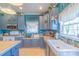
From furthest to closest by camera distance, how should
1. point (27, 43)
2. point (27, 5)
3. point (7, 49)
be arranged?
point (27, 43)
point (27, 5)
point (7, 49)

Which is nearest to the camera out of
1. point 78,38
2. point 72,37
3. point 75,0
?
point 75,0

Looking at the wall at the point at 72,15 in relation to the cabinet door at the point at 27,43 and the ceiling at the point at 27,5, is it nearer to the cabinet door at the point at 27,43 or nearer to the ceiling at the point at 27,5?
the ceiling at the point at 27,5

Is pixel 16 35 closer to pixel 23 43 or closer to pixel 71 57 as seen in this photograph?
pixel 23 43

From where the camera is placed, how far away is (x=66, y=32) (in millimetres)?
2885

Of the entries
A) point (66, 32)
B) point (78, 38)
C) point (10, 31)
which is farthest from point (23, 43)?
point (78, 38)

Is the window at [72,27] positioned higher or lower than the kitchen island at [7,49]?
higher

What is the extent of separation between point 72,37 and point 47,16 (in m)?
1.56

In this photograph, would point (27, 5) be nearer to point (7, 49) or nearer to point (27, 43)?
point (27, 43)

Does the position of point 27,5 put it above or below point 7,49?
above

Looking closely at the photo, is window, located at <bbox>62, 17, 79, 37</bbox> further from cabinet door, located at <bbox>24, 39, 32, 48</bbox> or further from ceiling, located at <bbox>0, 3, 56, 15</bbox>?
cabinet door, located at <bbox>24, 39, 32, 48</bbox>

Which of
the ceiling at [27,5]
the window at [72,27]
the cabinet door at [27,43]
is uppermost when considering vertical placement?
the ceiling at [27,5]

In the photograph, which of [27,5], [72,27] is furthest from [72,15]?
[27,5]

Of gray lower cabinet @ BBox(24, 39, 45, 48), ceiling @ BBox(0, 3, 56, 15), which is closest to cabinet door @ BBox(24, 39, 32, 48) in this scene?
gray lower cabinet @ BBox(24, 39, 45, 48)

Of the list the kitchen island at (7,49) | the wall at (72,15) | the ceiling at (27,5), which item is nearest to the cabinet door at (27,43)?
the ceiling at (27,5)
